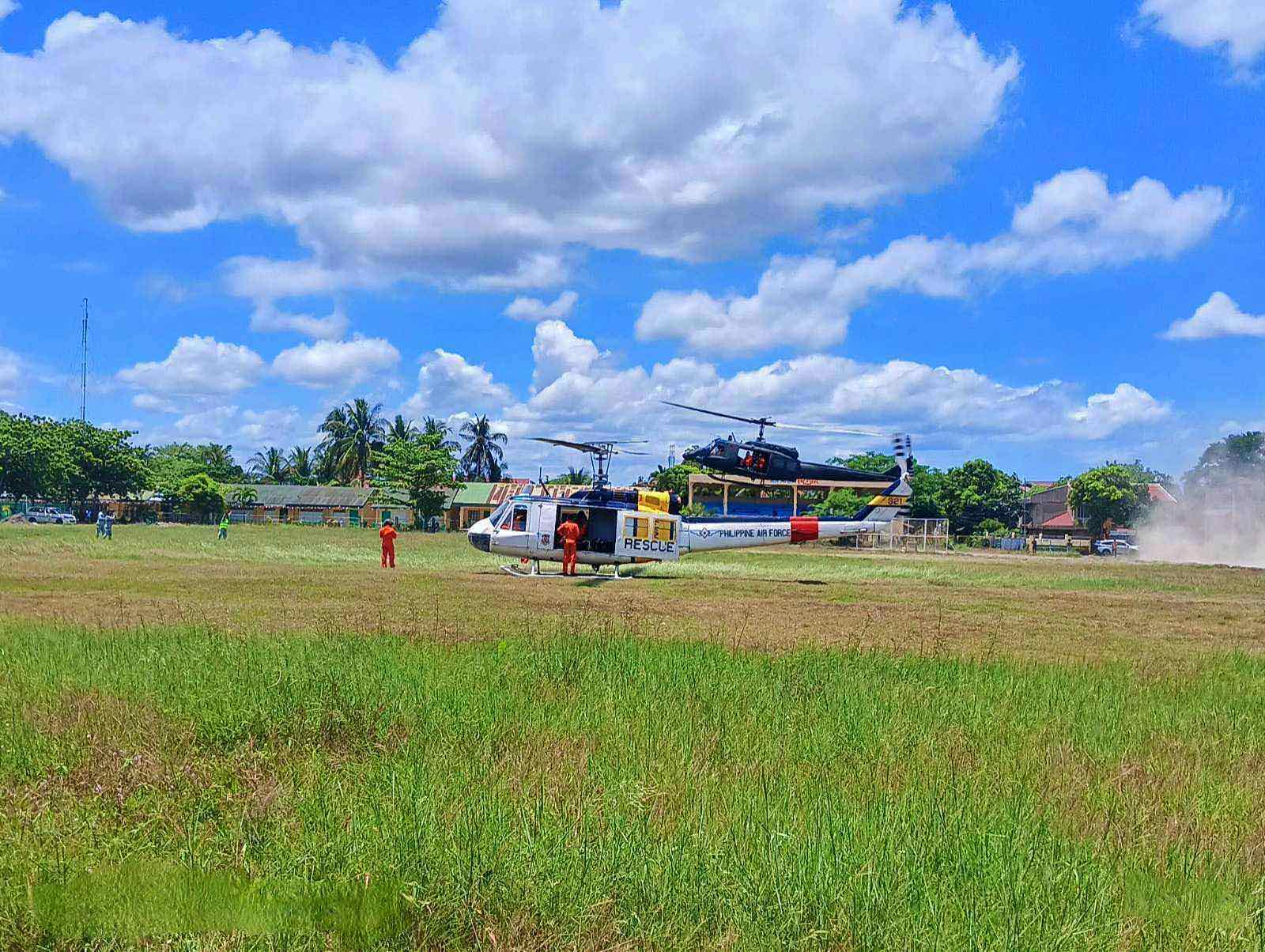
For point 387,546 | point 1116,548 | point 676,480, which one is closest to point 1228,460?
point 1116,548

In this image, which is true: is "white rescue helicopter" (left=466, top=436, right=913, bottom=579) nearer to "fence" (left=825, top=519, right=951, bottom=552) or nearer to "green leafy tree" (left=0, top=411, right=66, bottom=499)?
"fence" (left=825, top=519, right=951, bottom=552)

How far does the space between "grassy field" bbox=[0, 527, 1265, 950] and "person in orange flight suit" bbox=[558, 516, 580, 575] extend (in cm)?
1131

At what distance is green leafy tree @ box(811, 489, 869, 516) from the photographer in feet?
244

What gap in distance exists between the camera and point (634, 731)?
681 cm

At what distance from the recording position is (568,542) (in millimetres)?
23859

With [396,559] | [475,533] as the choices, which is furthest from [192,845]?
[396,559]

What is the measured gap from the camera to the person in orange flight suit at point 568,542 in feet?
78.1

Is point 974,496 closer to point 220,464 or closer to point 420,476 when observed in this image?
point 420,476

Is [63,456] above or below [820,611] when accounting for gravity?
above

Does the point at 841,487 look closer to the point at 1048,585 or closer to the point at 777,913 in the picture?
the point at 1048,585

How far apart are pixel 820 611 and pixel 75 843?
1321cm

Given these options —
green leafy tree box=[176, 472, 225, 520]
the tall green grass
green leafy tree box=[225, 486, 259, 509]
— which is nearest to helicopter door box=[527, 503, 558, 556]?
the tall green grass

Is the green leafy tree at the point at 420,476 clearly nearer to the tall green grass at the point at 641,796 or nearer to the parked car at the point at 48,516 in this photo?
the parked car at the point at 48,516

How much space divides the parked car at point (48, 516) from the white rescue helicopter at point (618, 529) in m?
62.4
